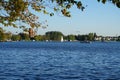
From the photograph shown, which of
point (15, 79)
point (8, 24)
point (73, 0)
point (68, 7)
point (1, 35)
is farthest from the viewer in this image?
point (15, 79)

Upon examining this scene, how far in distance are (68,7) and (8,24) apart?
2.42 metres

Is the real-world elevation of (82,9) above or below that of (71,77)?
above

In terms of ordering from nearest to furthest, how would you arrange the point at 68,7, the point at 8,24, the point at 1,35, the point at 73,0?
the point at 73,0
the point at 68,7
the point at 1,35
the point at 8,24

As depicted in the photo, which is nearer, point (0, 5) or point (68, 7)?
point (68, 7)

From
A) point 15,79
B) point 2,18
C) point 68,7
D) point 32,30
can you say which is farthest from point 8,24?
point 15,79

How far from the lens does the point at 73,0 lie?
338 inches

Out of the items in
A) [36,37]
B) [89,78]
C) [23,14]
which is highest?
[23,14]

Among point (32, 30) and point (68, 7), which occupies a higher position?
point (68, 7)

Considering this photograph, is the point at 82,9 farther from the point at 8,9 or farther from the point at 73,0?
the point at 8,9

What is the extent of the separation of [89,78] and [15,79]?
27.7 feet

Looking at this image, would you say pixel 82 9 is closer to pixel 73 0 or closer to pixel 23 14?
pixel 73 0

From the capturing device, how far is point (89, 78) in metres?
39.6

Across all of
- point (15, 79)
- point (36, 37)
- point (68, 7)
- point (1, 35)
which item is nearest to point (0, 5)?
point (1, 35)

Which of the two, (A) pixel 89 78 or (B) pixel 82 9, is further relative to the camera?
(A) pixel 89 78
